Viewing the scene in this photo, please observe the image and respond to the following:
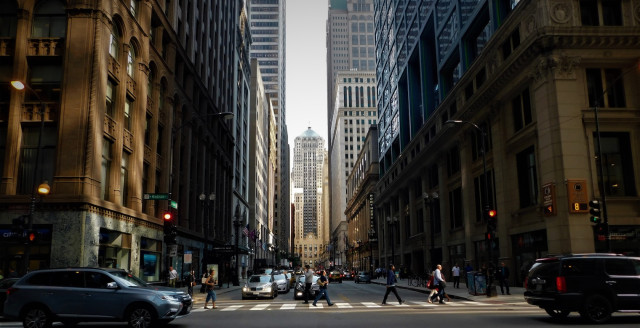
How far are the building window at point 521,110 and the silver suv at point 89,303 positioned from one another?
28529 millimetres

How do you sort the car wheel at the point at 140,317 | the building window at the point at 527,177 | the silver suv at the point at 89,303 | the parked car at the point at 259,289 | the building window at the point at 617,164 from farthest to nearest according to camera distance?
the building window at the point at 527,177 < the building window at the point at 617,164 < the parked car at the point at 259,289 < the silver suv at the point at 89,303 < the car wheel at the point at 140,317

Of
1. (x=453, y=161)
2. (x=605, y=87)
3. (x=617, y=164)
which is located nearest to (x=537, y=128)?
(x=605, y=87)

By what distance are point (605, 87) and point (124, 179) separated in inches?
1221

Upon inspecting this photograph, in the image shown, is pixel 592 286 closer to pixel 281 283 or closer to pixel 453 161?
pixel 281 283

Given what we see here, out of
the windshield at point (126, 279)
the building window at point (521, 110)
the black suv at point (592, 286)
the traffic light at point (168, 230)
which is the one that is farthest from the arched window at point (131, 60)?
the black suv at point (592, 286)

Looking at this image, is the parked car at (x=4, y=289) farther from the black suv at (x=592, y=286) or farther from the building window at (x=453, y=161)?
the building window at (x=453, y=161)

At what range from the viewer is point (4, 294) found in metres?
19.4

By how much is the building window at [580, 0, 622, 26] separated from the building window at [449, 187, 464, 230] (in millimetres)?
22469

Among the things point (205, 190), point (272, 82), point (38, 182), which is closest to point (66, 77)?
point (38, 182)

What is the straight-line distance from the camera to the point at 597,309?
48.6ft

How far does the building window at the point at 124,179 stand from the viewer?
31859 mm

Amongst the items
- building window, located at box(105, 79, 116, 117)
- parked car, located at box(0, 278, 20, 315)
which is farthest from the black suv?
building window, located at box(105, 79, 116, 117)

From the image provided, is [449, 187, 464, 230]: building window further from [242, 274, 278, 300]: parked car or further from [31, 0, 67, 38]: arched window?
[31, 0, 67, 38]: arched window

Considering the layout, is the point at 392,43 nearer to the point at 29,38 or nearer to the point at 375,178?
the point at 375,178
